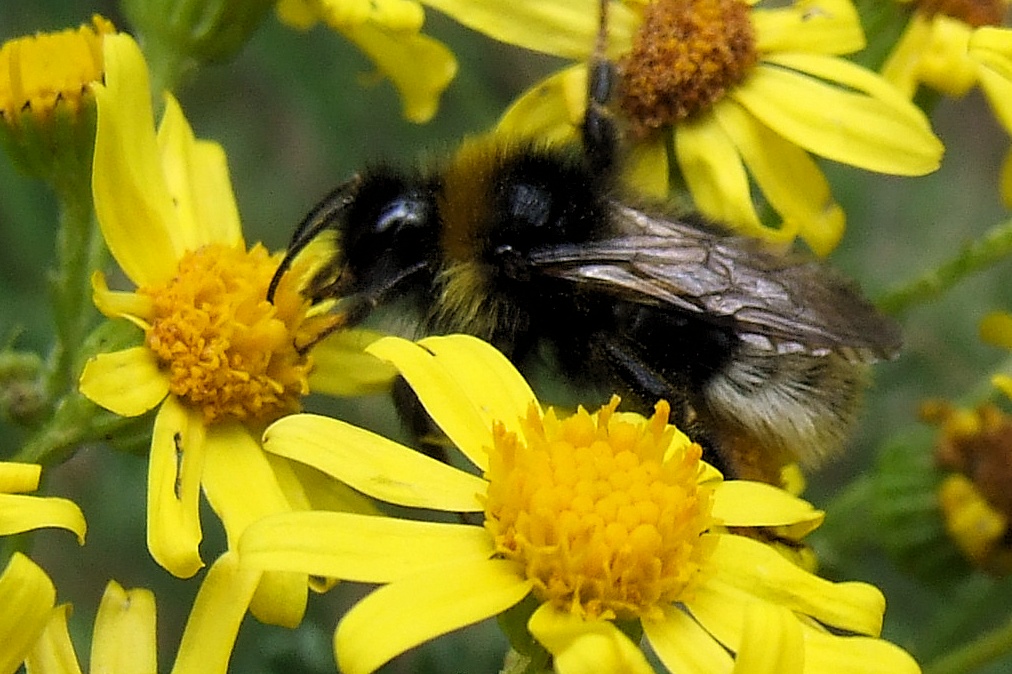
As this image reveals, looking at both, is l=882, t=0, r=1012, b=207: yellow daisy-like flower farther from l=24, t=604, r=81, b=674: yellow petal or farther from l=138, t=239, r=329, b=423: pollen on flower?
l=24, t=604, r=81, b=674: yellow petal

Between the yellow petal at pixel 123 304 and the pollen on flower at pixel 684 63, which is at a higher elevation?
the pollen on flower at pixel 684 63

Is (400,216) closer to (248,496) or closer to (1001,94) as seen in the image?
(248,496)

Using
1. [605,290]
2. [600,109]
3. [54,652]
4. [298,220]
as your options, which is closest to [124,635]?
[54,652]

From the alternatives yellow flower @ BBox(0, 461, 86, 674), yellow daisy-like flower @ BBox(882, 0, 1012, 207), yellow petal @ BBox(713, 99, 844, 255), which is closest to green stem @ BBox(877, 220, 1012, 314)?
yellow daisy-like flower @ BBox(882, 0, 1012, 207)

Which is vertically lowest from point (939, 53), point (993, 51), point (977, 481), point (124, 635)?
point (977, 481)

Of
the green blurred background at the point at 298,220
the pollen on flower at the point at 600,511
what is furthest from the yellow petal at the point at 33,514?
the green blurred background at the point at 298,220

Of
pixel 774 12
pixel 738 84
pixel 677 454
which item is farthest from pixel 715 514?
pixel 774 12

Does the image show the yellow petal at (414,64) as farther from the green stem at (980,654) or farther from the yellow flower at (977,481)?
the green stem at (980,654)
